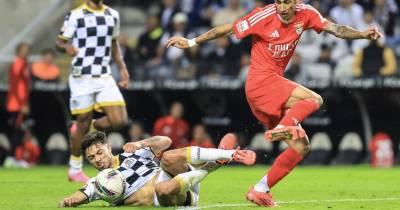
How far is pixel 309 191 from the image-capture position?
11953 millimetres

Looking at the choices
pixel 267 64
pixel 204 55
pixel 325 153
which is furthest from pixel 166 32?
pixel 267 64

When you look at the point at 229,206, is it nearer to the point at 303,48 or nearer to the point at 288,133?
the point at 288,133

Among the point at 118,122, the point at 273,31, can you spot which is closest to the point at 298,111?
the point at 273,31

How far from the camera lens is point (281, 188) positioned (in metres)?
12.5

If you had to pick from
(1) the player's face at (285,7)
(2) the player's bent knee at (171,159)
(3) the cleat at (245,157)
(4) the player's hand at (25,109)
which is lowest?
(4) the player's hand at (25,109)

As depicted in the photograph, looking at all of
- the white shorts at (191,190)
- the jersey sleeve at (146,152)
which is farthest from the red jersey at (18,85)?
the white shorts at (191,190)

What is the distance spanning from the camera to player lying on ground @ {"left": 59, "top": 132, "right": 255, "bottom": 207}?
9133 mm

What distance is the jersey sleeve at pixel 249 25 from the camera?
10.1 m

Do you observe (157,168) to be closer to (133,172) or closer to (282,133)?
(133,172)

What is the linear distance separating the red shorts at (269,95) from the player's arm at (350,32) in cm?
63

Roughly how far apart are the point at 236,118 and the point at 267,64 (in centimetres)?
867

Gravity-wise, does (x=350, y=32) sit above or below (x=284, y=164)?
above

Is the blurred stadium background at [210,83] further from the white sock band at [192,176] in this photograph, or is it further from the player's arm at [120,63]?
the white sock band at [192,176]

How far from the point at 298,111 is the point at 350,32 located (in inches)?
38.8
